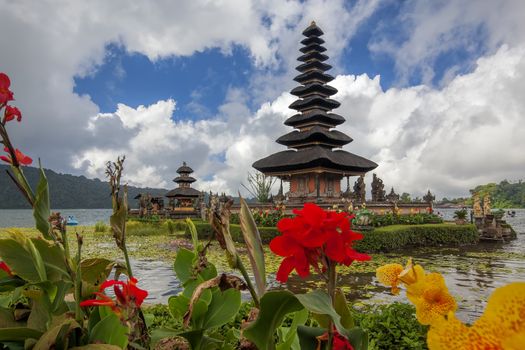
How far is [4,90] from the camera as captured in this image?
1.11 meters

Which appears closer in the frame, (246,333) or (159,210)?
(246,333)

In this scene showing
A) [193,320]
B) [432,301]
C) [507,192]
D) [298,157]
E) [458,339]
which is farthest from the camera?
[507,192]

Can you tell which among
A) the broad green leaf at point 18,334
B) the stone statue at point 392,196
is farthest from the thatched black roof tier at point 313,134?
the broad green leaf at point 18,334

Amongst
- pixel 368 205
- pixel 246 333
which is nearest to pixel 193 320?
pixel 246 333

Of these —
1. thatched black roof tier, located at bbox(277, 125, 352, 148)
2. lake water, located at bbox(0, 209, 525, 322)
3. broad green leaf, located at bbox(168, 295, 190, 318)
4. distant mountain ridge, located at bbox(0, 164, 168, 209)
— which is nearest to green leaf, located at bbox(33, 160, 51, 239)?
broad green leaf, located at bbox(168, 295, 190, 318)

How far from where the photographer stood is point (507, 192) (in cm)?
9981

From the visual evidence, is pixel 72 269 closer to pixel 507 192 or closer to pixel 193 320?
pixel 193 320

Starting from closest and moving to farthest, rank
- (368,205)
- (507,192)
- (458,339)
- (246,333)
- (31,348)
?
(458,339) → (246,333) → (31,348) → (368,205) → (507,192)

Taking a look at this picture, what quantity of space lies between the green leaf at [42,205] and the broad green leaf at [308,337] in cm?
78

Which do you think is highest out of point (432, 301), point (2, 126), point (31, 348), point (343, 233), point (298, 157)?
point (298, 157)

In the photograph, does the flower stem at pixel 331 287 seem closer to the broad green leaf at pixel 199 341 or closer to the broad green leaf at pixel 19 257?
the broad green leaf at pixel 199 341

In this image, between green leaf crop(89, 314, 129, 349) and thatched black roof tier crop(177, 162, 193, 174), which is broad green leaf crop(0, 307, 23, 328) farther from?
thatched black roof tier crop(177, 162, 193, 174)

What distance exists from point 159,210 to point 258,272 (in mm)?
33570

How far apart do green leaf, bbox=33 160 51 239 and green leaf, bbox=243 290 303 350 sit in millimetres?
654
